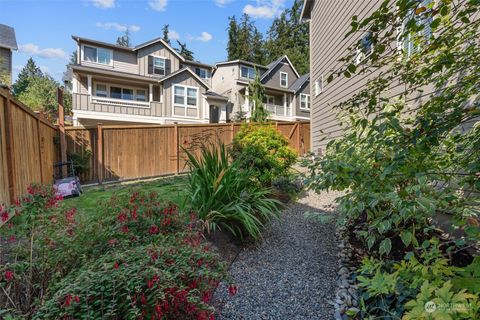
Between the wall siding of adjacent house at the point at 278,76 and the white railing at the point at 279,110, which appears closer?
the white railing at the point at 279,110

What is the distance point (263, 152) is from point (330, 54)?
4.55 metres

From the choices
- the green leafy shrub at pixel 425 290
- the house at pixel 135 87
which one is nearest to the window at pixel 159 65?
the house at pixel 135 87

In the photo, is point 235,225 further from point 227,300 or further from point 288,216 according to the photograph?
point 288,216

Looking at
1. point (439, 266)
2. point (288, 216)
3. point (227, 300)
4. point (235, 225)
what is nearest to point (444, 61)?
point (439, 266)

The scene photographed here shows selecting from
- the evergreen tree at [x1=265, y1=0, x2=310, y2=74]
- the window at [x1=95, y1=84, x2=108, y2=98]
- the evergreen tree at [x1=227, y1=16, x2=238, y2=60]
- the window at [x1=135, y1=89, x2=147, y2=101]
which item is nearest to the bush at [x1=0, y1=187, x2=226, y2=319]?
the window at [x1=95, y1=84, x2=108, y2=98]

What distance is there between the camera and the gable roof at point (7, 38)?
18.2 meters

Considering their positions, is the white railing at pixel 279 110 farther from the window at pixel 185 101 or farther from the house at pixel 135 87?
the window at pixel 185 101

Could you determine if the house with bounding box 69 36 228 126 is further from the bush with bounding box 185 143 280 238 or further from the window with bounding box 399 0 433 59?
the window with bounding box 399 0 433 59

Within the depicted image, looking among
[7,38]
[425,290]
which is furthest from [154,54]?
[425,290]

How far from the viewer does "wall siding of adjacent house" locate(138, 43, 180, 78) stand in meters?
17.4

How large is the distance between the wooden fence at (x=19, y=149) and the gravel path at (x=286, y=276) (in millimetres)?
3288

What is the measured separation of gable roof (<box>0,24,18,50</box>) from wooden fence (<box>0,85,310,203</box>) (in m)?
16.7

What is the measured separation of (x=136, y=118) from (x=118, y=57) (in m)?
4.63

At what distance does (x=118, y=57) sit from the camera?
1675 centimetres
